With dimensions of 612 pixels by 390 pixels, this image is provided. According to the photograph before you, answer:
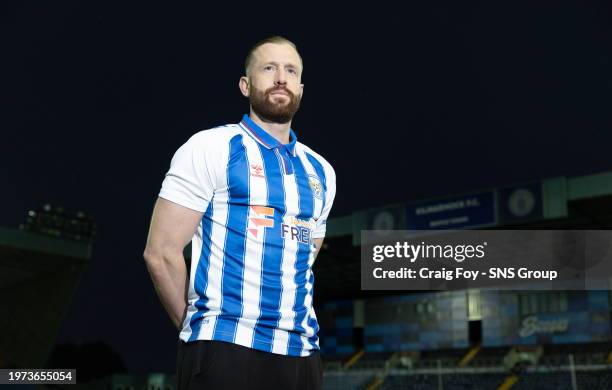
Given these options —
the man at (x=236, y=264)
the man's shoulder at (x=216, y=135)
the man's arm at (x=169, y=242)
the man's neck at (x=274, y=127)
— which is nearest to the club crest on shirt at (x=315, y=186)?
the man at (x=236, y=264)

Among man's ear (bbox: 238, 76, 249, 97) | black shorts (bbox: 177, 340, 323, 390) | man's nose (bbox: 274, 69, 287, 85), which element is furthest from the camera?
man's ear (bbox: 238, 76, 249, 97)

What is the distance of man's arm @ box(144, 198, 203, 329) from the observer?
2.45 metres

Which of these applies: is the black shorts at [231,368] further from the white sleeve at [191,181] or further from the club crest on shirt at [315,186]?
the club crest on shirt at [315,186]

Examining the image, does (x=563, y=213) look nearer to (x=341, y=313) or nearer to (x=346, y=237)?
(x=346, y=237)

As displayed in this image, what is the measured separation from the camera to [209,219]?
2.48m

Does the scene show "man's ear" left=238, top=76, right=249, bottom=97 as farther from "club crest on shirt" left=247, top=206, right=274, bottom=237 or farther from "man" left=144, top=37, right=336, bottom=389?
"club crest on shirt" left=247, top=206, right=274, bottom=237

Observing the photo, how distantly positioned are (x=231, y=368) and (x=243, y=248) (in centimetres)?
43

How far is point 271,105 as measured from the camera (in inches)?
105

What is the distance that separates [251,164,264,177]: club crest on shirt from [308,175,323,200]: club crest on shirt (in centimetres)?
24

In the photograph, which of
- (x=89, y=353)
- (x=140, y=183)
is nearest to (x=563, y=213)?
(x=89, y=353)

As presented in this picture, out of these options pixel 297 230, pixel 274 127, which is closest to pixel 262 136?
pixel 274 127

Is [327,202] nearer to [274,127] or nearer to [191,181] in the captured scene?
[274,127]

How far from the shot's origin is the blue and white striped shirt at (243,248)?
7.89 feet

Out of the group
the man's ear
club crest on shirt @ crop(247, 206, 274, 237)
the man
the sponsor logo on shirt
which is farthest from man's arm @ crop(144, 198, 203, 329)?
the man's ear
